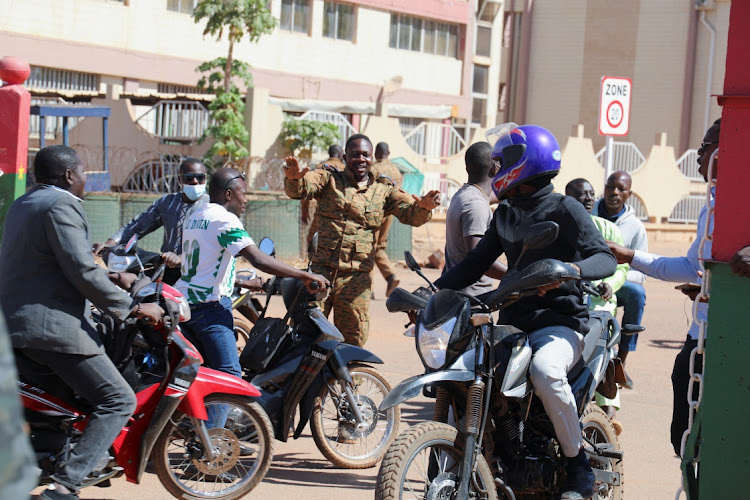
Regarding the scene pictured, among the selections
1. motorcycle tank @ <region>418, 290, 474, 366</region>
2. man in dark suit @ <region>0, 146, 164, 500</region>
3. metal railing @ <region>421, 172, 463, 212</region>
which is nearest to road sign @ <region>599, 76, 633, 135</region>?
motorcycle tank @ <region>418, 290, 474, 366</region>

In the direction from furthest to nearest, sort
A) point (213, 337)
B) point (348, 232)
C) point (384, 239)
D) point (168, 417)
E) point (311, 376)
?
1. point (384, 239)
2. point (348, 232)
3. point (311, 376)
4. point (213, 337)
5. point (168, 417)

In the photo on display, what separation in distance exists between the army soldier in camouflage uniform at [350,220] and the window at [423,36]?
1119 inches

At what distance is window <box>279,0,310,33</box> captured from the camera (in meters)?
31.4

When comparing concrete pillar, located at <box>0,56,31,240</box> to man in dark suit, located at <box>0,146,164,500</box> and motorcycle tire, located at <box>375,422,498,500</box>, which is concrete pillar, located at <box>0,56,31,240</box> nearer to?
man in dark suit, located at <box>0,146,164,500</box>

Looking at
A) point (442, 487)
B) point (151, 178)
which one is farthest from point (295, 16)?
point (442, 487)

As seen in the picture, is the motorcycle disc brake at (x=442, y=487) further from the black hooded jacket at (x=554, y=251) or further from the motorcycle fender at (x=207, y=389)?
the motorcycle fender at (x=207, y=389)

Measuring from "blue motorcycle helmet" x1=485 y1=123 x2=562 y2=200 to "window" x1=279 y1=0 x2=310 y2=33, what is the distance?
27574 mm

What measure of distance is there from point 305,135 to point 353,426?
1492cm

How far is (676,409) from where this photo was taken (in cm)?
524

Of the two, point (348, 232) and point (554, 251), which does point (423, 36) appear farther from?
point (554, 251)

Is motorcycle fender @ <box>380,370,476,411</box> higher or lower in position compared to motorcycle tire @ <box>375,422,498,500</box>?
higher

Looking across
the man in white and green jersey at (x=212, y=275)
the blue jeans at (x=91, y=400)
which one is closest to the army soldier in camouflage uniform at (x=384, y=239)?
the man in white and green jersey at (x=212, y=275)

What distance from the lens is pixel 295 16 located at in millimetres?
31781

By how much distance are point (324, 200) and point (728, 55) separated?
12.3 ft
